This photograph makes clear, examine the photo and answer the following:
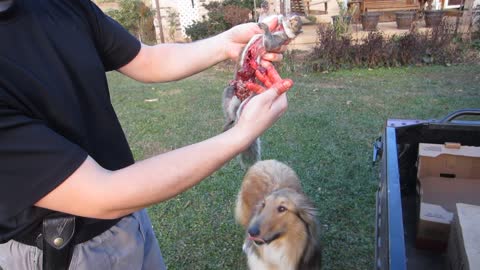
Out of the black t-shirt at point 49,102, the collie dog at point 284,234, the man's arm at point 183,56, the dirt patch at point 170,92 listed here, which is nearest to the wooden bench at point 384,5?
the dirt patch at point 170,92

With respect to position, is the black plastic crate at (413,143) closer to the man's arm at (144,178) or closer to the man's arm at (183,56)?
the man's arm at (183,56)

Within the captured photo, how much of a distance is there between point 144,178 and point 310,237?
1.96 metres

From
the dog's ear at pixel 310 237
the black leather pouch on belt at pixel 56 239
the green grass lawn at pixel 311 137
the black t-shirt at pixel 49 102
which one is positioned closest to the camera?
the black t-shirt at pixel 49 102

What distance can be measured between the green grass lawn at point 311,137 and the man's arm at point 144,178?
2.50 metres

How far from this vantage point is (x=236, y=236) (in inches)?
146

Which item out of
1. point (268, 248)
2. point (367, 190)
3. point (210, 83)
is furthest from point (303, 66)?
point (268, 248)

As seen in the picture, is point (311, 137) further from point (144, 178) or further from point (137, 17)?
point (137, 17)

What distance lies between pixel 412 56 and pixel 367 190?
5.40 metres

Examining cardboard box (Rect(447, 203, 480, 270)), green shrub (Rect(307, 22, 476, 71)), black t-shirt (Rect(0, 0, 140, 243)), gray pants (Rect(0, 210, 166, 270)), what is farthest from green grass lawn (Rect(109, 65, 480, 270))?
black t-shirt (Rect(0, 0, 140, 243))

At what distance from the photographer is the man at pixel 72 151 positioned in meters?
0.95

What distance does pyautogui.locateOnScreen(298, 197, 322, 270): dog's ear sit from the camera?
2682mm

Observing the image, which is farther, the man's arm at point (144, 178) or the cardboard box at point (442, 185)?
the cardboard box at point (442, 185)

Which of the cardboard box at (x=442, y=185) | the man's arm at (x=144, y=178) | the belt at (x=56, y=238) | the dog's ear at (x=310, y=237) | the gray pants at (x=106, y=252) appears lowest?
the dog's ear at (x=310, y=237)

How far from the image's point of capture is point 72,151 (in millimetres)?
970
